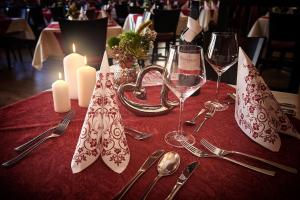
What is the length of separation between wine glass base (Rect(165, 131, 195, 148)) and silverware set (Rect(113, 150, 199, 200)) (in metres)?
0.06

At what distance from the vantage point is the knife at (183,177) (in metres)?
0.50

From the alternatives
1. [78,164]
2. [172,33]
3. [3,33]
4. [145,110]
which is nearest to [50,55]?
[3,33]

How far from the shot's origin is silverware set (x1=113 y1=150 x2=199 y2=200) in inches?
19.7

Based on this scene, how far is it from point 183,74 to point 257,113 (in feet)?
0.76

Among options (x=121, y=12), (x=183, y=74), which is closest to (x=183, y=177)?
(x=183, y=74)

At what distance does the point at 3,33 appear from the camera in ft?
12.7

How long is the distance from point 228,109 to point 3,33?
406 cm

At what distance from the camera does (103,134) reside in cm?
62

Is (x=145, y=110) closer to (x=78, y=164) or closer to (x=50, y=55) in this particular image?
(x=78, y=164)

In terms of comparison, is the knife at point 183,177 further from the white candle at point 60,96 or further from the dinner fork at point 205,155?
the white candle at point 60,96

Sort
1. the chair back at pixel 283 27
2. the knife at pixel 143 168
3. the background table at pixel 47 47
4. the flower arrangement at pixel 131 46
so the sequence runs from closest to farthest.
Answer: the knife at pixel 143 168
the flower arrangement at pixel 131 46
the background table at pixel 47 47
the chair back at pixel 283 27

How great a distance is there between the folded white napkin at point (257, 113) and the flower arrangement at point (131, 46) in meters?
0.46

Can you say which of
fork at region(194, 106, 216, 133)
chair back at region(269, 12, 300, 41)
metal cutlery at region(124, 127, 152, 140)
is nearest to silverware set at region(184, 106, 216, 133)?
fork at region(194, 106, 216, 133)

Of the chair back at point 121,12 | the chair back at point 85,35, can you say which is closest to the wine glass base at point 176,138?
the chair back at point 85,35
